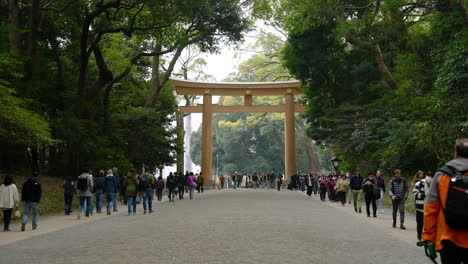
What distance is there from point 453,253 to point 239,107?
4096cm

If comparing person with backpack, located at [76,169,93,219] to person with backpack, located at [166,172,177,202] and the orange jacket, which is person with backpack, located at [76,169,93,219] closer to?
person with backpack, located at [166,172,177,202]

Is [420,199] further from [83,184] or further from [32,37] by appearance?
[32,37]

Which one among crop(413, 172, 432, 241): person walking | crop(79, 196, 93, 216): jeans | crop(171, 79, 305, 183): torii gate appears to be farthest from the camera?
crop(171, 79, 305, 183): torii gate

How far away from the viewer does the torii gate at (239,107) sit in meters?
43.9

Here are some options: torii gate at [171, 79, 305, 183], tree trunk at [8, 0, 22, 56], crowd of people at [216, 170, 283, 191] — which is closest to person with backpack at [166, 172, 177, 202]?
tree trunk at [8, 0, 22, 56]

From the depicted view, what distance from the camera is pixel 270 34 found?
51188 millimetres

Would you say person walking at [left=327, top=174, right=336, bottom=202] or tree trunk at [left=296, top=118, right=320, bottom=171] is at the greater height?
tree trunk at [left=296, top=118, right=320, bottom=171]

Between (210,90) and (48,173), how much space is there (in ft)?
Answer: 71.7

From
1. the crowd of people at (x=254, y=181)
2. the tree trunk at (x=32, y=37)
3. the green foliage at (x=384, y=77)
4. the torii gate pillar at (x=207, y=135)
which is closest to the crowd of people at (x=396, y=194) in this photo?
the green foliage at (x=384, y=77)

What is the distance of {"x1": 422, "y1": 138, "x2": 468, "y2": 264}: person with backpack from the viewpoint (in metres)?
3.74

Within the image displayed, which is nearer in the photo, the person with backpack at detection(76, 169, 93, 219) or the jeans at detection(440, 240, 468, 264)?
the jeans at detection(440, 240, 468, 264)

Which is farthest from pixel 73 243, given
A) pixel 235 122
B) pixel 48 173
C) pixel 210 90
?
pixel 235 122

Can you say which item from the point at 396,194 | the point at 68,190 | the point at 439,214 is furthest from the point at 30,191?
the point at 439,214

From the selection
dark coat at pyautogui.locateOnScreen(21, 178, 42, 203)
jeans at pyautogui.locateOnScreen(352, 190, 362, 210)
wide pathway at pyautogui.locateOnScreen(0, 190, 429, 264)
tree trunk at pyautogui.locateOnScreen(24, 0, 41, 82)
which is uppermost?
tree trunk at pyautogui.locateOnScreen(24, 0, 41, 82)
